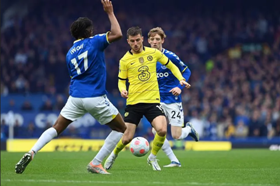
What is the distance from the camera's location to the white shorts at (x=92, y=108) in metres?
7.59

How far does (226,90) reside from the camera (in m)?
26.3

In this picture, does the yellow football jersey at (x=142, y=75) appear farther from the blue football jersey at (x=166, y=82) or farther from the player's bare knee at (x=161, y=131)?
the blue football jersey at (x=166, y=82)

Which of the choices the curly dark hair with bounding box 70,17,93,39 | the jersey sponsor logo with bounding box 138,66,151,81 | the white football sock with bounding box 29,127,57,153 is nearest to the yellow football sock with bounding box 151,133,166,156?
the jersey sponsor logo with bounding box 138,66,151,81

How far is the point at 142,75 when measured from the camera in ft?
29.4

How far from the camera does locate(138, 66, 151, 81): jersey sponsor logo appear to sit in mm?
8953

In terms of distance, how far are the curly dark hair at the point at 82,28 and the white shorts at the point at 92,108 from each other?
0.88 metres

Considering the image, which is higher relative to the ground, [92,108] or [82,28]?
[82,28]

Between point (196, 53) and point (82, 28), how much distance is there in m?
22.6

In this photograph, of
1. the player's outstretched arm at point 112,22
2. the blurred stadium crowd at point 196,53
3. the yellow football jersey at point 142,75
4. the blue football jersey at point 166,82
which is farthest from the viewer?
the blurred stadium crowd at point 196,53

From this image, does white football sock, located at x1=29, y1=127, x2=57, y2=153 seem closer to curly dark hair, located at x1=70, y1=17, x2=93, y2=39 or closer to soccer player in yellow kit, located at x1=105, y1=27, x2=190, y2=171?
curly dark hair, located at x1=70, y1=17, x2=93, y2=39

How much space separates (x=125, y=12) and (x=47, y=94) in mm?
9323

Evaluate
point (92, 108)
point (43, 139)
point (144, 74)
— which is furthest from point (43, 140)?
point (144, 74)

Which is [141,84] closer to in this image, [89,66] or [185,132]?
[89,66]

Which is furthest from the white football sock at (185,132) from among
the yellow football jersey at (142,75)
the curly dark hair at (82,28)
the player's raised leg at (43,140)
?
the curly dark hair at (82,28)
